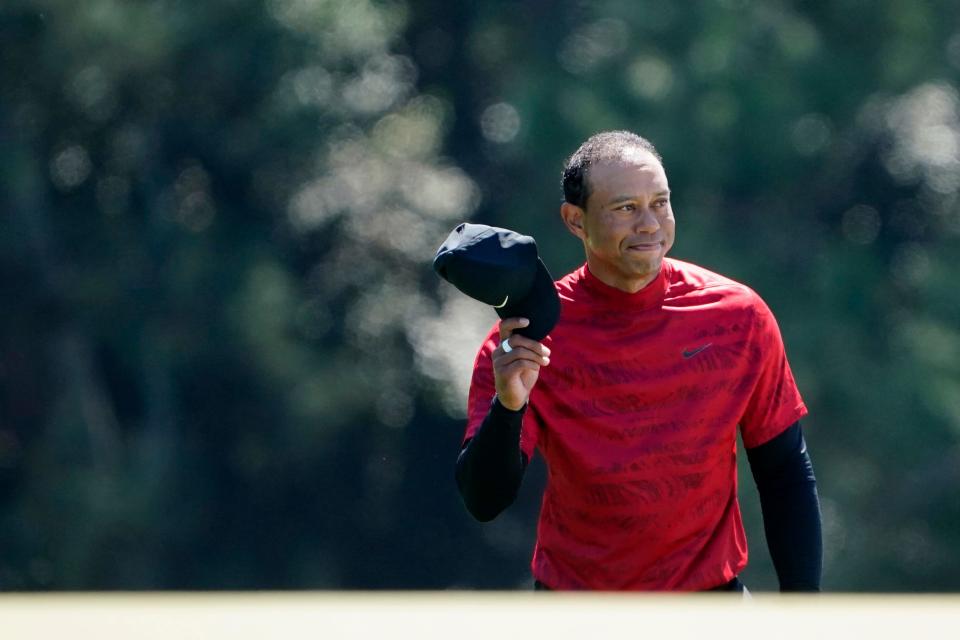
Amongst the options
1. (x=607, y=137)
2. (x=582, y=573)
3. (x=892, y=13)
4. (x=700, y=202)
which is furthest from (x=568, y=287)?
(x=892, y=13)

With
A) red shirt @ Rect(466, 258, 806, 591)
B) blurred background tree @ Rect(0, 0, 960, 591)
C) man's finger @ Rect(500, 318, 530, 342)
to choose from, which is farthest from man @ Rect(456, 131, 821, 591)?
blurred background tree @ Rect(0, 0, 960, 591)

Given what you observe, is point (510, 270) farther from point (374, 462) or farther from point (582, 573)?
point (374, 462)

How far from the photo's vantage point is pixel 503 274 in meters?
2.69

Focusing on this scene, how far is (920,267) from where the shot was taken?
9.84 metres

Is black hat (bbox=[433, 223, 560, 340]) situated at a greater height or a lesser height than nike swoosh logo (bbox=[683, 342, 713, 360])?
greater

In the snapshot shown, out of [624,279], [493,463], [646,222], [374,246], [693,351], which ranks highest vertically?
[646,222]

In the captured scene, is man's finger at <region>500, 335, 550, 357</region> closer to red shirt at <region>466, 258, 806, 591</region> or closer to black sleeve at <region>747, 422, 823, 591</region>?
red shirt at <region>466, 258, 806, 591</region>

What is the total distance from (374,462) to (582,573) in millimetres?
7440

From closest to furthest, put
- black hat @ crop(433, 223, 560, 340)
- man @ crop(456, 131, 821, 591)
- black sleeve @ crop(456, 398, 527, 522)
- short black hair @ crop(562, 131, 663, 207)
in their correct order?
black hat @ crop(433, 223, 560, 340) < black sleeve @ crop(456, 398, 527, 522) < man @ crop(456, 131, 821, 591) < short black hair @ crop(562, 131, 663, 207)

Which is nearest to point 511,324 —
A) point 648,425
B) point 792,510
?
point 648,425

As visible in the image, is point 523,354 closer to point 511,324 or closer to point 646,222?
Answer: point 511,324

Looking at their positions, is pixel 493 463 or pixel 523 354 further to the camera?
pixel 493 463

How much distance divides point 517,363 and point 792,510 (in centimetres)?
65

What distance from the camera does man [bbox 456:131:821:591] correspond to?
293cm
